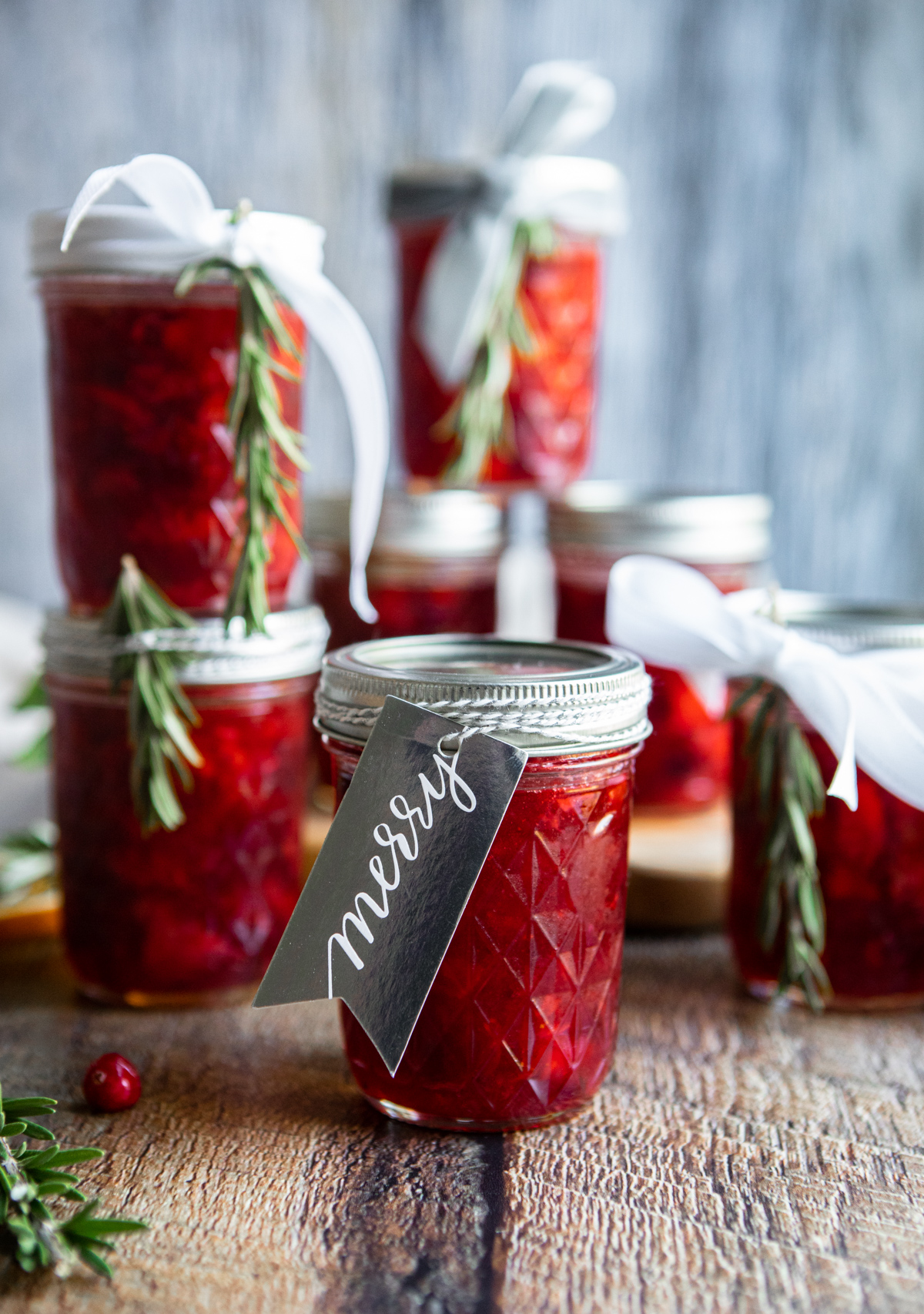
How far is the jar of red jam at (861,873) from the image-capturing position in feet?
3.37

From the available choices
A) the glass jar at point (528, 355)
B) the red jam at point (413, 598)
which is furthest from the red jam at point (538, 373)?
the red jam at point (413, 598)

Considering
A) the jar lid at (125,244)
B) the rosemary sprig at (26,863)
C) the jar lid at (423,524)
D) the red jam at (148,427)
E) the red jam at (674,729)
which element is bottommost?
the rosemary sprig at (26,863)

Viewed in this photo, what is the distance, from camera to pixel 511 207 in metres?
1.27

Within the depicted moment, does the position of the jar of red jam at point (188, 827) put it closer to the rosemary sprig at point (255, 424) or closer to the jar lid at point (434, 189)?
the rosemary sprig at point (255, 424)

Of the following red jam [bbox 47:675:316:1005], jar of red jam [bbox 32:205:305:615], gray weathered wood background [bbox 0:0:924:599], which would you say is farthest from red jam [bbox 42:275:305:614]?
gray weathered wood background [bbox 0:0:924:599]

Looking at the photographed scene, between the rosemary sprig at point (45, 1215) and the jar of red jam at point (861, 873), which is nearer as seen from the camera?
the rosemary sprig at point (45, 1215)

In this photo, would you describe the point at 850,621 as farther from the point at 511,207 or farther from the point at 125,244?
the point at 125,244

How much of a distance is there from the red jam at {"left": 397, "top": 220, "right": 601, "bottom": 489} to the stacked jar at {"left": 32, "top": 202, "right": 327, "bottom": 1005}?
1.00 ft

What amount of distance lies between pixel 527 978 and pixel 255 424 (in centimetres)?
45

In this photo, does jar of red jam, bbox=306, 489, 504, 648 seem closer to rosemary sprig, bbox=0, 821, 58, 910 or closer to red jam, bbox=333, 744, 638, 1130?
rosemary sprig, bbox=0, 821, 58, 910

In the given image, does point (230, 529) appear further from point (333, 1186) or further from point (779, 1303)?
point (779, 1303)

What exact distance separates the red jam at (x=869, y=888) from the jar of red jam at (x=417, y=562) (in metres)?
0.40

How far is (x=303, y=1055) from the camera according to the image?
1.00 metres

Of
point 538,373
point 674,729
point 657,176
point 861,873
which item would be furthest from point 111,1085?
point 657,176
